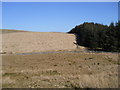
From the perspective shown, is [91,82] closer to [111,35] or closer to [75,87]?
[75,87]

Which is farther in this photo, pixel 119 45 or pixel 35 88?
pixel 119 45

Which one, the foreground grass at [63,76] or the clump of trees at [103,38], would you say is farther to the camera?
the clump of trees at [103,38]

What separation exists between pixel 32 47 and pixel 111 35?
25873 mm

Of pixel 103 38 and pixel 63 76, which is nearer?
pixel 63 76

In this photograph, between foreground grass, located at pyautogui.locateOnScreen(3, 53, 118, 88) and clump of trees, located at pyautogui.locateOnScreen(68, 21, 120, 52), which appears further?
clump of trees, located at pyautogui.locateOnScreen(68, 21, 120, 52)

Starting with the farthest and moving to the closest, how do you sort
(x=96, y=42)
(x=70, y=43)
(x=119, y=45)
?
(x=70, y=43) → (x=96, y=42) → (x=119, y=45)

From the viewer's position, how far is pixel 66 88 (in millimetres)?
7070

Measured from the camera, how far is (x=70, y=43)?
67.5 meters

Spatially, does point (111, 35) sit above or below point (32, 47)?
above

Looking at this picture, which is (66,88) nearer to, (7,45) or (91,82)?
(91,82)

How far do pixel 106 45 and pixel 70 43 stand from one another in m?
16.7

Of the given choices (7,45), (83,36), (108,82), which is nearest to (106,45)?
(83,36)

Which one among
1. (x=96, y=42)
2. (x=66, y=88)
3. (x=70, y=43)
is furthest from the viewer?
(x=70, y=43)

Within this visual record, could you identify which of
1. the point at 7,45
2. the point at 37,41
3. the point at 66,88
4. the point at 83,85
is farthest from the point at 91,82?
the point at 37,41
